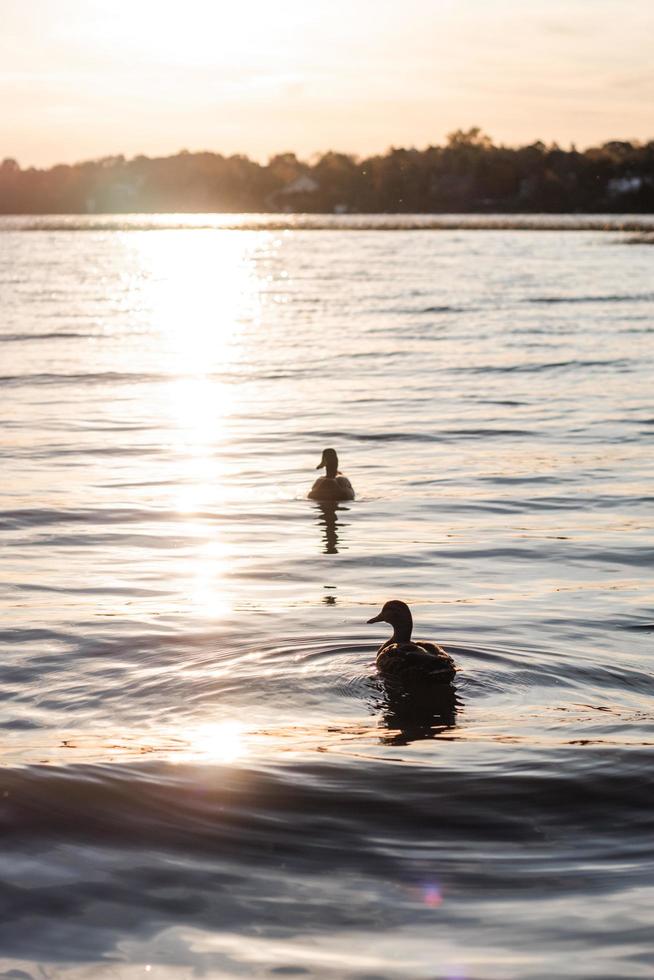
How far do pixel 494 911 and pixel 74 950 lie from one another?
6.85 feet

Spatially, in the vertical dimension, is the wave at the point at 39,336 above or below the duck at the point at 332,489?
above

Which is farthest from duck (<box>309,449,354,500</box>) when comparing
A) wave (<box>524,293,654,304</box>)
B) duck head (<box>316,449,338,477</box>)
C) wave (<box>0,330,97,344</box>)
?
wave (<box>524,293,654,304</box>)

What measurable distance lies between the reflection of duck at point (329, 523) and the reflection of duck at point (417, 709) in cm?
528

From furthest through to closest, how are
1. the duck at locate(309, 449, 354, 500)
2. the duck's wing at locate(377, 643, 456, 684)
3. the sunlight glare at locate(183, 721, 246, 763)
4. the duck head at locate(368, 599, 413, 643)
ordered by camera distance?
1. the duck at locate(309, 449, 354, 500)
2. the duck head at locate(368, 599, 413, 643)
3. the duck's wing at locate(377, 643, 456, 684)
4. the sunlight glare at locate(183, 721, 246, 763)

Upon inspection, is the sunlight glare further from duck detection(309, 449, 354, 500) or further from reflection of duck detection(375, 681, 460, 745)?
duck detection(309, 449, 354, 500)

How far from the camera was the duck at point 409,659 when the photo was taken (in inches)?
384

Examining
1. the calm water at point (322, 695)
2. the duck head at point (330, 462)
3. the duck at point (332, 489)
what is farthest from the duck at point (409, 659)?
the duck head at point (330, 462)

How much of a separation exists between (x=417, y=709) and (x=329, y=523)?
705 cm

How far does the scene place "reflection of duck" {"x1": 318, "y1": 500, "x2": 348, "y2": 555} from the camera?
15.5 m

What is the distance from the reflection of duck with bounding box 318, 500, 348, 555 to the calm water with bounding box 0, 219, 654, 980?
6 cm

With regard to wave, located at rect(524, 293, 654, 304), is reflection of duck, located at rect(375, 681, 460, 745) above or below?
below

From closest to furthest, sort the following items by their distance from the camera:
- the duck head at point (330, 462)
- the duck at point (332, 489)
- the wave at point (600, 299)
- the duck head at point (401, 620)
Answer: the duck head at point (401, 620)
the duck at point (332, 489)
the duck head at point (330, 462)
the wave at point (600, 299)

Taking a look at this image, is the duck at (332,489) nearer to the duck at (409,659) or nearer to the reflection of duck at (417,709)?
the duck at (409,659)

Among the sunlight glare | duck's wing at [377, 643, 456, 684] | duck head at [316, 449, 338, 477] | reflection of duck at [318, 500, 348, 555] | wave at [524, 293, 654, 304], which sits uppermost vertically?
wave at [524, 293, 654, 304]
